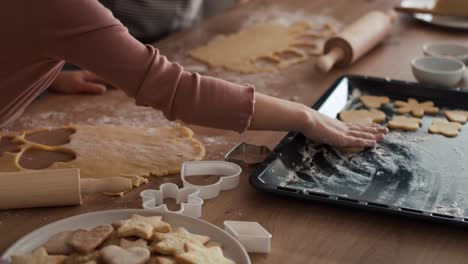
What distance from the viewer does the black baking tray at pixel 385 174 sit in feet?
4.09

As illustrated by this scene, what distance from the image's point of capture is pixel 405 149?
4.87 ft

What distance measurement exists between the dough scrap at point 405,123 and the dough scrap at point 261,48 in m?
0.48

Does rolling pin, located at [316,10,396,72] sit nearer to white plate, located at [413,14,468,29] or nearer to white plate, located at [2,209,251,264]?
white plate, located at [413,14,468,29]

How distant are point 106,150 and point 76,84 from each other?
39 centimetres

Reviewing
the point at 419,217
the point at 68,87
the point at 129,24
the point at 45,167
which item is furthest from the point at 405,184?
the point at 129,24

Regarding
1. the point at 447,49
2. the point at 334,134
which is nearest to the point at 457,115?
the point at 334,134

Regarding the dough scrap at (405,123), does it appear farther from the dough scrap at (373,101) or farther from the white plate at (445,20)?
the white plate at (445,20)

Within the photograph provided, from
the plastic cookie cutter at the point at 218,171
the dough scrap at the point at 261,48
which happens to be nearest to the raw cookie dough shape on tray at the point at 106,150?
the plastic cookie cutter at the point at 218,171

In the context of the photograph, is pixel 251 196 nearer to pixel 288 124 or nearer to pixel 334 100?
pixel 288 124

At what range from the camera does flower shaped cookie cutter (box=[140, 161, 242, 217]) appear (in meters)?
1.22

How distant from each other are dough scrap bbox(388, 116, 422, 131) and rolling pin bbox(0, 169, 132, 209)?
29.2 inches

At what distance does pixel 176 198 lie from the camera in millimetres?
1286

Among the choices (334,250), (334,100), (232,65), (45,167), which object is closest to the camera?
(334,250)

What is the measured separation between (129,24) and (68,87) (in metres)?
0.59
